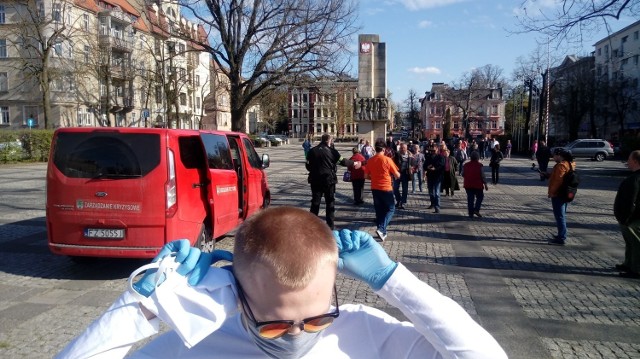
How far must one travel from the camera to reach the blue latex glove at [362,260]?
154 centimetres

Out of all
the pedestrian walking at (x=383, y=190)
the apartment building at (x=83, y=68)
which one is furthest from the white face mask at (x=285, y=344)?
the apartment building at (x=83, y=68)

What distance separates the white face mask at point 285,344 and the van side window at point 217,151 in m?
6.18

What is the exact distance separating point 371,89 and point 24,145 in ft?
72.4

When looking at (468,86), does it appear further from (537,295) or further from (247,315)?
(247,315)

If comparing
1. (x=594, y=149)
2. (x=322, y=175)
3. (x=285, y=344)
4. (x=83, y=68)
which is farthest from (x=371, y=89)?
(x=83, y=68)

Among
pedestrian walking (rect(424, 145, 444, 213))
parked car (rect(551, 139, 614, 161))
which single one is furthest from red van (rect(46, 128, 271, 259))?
parked car (rect(551, 139, 614, 161))

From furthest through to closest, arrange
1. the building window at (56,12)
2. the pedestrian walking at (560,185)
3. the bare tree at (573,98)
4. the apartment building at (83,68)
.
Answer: the bare tree at (573,98) → the apartment building at (83,68) → the building window at (56,12) → the pedestrian walking at (560,185)

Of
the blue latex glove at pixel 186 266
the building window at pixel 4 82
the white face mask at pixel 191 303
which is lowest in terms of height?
the white face mask at pixel 191 303

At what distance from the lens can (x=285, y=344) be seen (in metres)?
1.40

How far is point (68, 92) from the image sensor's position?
154ft

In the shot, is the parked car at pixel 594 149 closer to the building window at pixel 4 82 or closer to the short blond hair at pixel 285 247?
the short blond hair at pixel 285 247

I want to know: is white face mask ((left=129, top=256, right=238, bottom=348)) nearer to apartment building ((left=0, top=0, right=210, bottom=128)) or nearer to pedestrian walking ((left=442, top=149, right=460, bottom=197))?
pedestrian walking ((left=442, top=149, right=460, bottom=197))

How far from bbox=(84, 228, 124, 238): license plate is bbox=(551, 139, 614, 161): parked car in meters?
40.5

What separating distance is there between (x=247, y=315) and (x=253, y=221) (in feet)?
0.89
